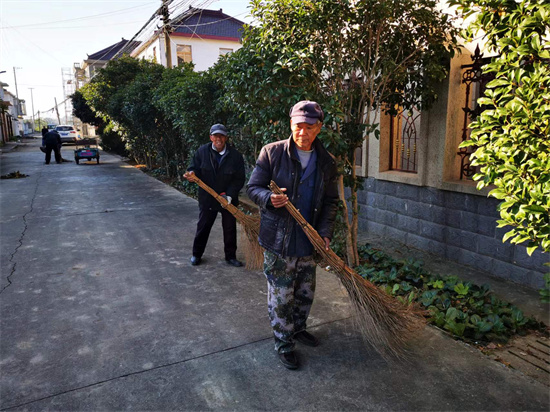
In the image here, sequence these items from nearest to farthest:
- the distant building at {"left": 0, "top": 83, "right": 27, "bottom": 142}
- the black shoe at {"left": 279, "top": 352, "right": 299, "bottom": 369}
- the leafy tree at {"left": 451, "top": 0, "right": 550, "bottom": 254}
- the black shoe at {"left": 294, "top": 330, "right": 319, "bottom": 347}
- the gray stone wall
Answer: the leafy tree at {"left": 451, "top": 0, "right": 550, "bottom": 254} → the black shoe at {"left": 279, "top": 352, "right": 299, "bottom": 369} → the black shoe at {"left": 294, "top": 330, "right": 319, "bottom": 347} → the gray stone wall → the distant building at {"left": 0, "top": 83, "right": 27, "bottom": 142}

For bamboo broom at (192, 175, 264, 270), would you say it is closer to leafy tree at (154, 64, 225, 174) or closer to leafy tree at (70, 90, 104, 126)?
leafy tree at (154, 64, 225, 174)

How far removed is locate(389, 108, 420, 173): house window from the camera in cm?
589

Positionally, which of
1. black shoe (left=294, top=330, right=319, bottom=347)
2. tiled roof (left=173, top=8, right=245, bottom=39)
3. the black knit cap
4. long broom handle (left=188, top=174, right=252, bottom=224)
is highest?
tiled roof (left=173, top=8, right=245, bottom=39)

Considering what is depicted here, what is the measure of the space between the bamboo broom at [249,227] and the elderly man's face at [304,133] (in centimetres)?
175

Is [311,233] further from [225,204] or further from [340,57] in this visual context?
[340,57]

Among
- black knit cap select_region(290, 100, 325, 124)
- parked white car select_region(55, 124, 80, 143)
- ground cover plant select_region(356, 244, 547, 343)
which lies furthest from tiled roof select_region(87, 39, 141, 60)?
black knit cap select_region(290, 100, 325, 124)

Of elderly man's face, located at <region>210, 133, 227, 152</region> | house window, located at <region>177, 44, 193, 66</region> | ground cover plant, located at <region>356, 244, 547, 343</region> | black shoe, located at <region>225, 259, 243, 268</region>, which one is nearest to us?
ground cover plant, located at <region>356, 244, 547, 343</region>

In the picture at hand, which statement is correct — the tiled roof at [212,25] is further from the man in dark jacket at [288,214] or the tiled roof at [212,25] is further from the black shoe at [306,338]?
the black shoe at [306,338]

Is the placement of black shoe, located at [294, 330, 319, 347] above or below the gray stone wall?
below

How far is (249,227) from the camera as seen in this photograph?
4465mm

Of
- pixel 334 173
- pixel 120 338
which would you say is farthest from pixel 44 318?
pixel 334 173

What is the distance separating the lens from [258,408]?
97.0 inches

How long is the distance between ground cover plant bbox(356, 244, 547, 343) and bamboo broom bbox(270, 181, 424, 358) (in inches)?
18.3

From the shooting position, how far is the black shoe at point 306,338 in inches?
124
